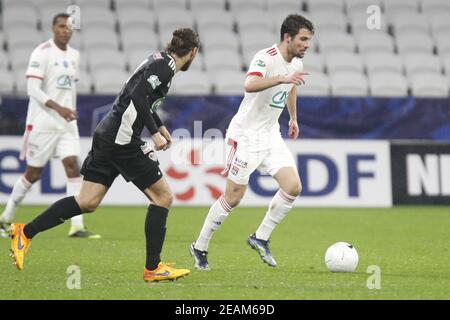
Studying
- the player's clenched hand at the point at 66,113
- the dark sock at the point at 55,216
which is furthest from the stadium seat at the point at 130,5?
the dark sock at the point at 55,216

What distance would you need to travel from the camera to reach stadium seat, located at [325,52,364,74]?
19.3 meters

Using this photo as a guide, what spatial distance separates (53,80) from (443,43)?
10.4m

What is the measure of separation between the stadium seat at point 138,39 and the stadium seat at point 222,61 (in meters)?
1.03

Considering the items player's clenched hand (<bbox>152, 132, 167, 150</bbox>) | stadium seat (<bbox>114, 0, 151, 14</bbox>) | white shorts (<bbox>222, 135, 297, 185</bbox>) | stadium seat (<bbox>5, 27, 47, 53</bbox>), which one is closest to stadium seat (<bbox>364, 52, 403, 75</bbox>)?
stadium seat (<bbox>114, 0, 151, 14</bbox>)

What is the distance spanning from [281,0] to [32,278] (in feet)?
45.2

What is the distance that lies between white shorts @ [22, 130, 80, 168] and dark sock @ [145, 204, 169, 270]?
4358 mm

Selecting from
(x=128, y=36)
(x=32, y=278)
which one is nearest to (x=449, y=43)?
(x=128, y=36)

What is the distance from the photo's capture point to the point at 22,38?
62.1ft

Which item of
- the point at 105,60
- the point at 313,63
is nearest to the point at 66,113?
the point at 105,60

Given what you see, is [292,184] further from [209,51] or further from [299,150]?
[209,51]

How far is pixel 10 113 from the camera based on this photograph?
16.1 m

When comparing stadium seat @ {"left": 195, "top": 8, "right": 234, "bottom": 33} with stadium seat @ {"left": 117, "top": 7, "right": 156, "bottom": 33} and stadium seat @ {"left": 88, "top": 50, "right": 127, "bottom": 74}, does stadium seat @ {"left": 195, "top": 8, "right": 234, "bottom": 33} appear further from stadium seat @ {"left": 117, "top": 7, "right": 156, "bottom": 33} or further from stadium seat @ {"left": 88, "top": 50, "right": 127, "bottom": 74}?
stadium seat @ {"left": 88, "top": 50, "right": 127, "bottom": 74}

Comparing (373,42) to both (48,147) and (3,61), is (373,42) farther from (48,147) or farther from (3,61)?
(48,147)
